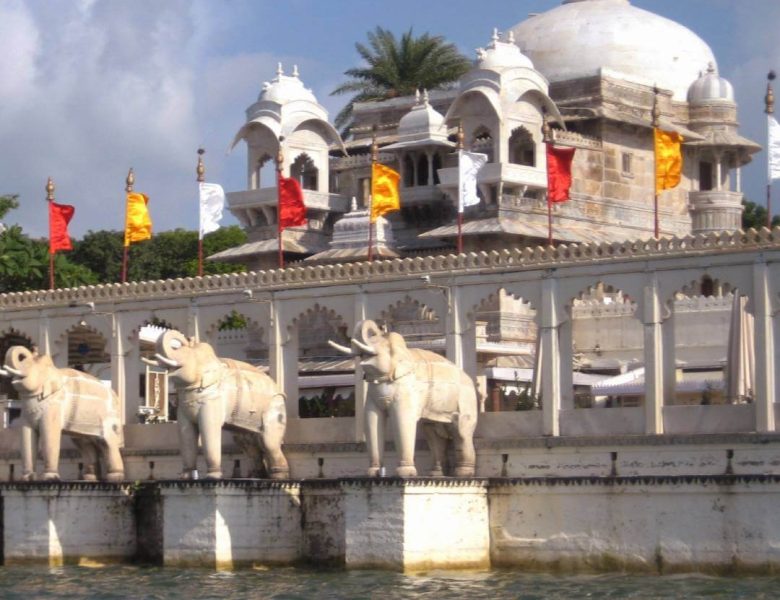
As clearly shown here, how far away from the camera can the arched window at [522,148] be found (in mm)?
51031

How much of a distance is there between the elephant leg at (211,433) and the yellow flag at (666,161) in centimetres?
964

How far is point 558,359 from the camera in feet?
116

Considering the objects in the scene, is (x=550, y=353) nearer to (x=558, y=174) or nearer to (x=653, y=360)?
(x=653, y=360)

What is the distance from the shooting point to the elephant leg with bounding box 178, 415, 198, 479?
1405 inches

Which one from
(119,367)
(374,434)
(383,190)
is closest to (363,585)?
(374,434)

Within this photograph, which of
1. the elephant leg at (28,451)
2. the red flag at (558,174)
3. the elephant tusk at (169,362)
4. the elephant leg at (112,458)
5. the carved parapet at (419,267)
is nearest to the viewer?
the carved parapet at (419,267)

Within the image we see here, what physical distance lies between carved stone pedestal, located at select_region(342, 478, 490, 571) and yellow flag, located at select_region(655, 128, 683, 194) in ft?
28.5

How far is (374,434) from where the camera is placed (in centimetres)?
3400

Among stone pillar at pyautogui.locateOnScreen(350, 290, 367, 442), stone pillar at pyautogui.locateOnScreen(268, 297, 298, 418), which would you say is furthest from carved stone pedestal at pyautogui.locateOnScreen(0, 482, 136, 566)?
stone pillar at pyautogui.locateOnScreen(350, 290, 367, 442)

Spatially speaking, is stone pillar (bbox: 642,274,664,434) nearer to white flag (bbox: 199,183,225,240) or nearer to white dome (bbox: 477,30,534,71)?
white flag (bbox: 199,183,225,240)

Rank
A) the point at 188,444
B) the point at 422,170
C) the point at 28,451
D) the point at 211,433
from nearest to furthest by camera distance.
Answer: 1. the point at 211,433
2. the point at 188,444
3. the point at 28,451
4. the point at 422,170

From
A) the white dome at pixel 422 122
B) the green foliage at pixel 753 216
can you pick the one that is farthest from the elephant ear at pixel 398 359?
the green foliage at pixel 753 216

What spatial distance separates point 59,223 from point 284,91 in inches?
498

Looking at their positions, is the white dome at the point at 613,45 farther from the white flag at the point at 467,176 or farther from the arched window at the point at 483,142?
the white flag at the point at 467,176
